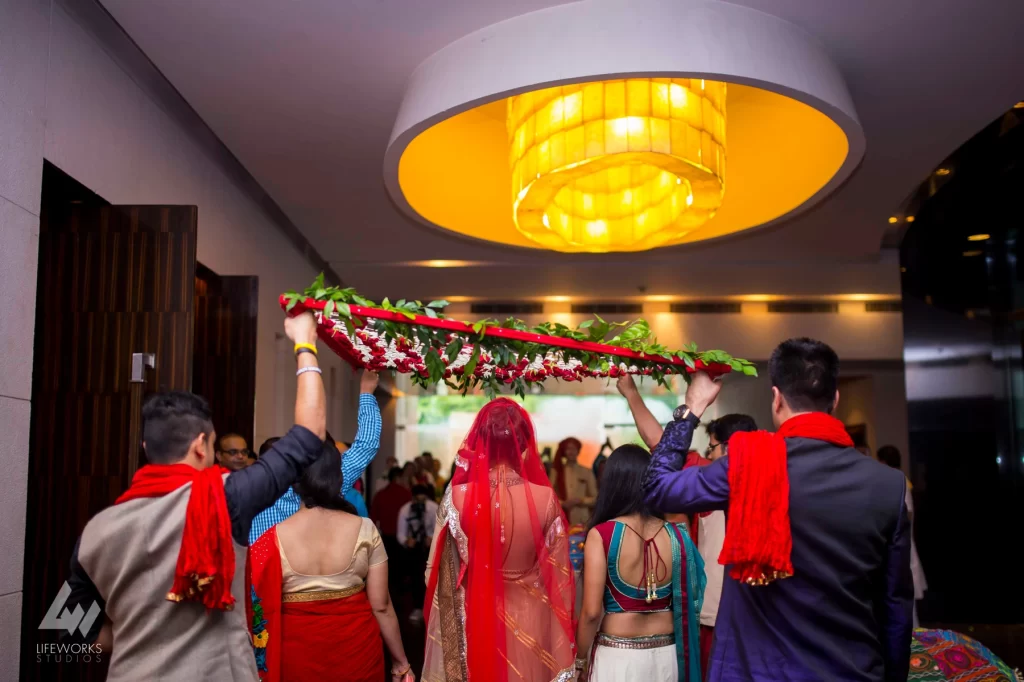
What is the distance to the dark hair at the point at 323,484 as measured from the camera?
3.57 meters

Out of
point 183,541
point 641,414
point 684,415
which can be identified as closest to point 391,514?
point 641,414

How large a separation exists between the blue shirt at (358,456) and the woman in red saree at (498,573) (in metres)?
0.40

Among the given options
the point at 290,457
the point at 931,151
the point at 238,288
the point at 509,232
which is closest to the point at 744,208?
the point at 931,151

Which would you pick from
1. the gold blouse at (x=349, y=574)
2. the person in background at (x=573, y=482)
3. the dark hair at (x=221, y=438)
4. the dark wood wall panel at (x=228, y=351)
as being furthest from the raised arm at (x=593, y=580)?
the person in background at (x=573, y=482)

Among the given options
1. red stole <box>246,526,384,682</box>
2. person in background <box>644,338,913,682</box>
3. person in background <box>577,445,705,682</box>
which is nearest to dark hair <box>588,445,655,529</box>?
person in background <box>577,445,705,682</box>

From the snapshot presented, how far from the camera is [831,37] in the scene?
4.94m

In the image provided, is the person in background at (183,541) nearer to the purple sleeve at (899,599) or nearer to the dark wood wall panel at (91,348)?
the purple sleeve at (899,599)

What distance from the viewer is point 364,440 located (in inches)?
149

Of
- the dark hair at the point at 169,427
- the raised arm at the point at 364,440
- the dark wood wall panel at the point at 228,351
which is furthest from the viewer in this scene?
the dark wood wall panel at the point at 228,351

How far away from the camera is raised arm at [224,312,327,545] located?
234 cm

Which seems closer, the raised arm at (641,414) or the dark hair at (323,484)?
the raised arm at (641,414)

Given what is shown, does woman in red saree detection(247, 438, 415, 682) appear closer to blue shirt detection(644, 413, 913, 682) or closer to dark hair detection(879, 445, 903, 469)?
blue shirt detection(644, 413, 913, 682)

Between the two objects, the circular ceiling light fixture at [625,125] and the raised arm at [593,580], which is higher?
the circular ceiling light fixture at [625,125]

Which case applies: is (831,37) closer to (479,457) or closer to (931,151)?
(931,151)
